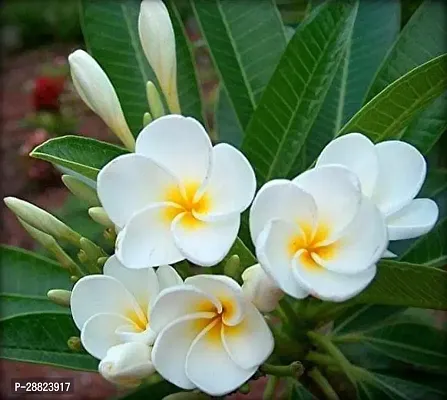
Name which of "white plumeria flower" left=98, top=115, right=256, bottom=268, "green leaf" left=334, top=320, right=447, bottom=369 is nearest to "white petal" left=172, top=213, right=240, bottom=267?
"white plumeria flower" left=98, top=115, right=256, bottom=268

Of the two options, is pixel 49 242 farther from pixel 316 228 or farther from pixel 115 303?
pixel 316 228

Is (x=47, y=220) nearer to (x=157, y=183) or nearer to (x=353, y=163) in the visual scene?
(x=157, y=183)

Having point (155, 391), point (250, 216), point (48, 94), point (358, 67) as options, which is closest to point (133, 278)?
point (250, 216)

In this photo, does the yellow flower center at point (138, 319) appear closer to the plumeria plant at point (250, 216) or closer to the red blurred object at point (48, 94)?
the plumeria plant at point (250, 216)

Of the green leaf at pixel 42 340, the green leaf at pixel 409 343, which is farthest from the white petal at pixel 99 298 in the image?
the green leaf at pixel 409 343

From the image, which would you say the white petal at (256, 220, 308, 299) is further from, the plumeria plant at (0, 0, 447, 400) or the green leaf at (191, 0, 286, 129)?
the green leaf at (191, 0, 286, 129)

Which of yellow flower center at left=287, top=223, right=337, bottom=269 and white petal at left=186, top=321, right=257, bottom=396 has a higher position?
yellow flower center at left=287, top=223, right=337, bottom=269
